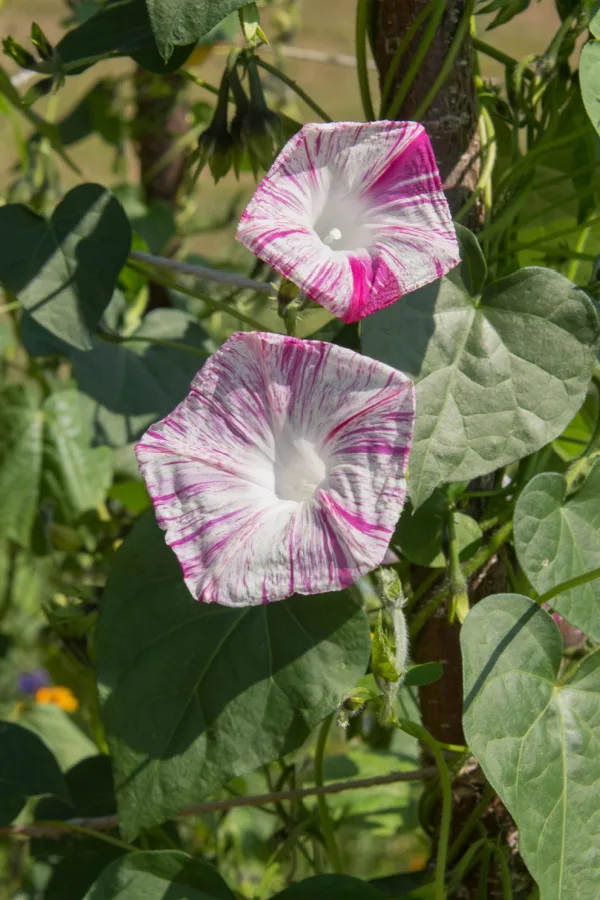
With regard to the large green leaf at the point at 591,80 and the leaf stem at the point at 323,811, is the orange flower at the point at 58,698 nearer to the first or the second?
the leaf stem at the point at 323,811

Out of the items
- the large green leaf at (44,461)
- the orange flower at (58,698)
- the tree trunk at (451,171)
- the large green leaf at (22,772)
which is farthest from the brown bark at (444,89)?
the orange flower at (58,698)

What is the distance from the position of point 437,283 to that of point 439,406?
0.07 metres

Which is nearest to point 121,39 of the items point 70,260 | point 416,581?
point 70,260

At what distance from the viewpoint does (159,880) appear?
56 cm

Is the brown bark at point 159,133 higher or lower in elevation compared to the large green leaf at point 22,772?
higher

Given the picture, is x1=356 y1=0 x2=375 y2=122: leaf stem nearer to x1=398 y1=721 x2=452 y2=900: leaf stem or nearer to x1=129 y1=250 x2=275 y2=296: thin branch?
x1=129 y1=250 x2=275 y2=296: thin branch

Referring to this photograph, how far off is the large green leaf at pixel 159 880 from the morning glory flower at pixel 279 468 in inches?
8.2

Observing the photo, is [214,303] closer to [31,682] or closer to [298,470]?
[298,470]

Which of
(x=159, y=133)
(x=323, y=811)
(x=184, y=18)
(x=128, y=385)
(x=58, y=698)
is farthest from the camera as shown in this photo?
(x=58, y=698)

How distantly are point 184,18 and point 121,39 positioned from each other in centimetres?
15

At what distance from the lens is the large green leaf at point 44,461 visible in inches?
40.9

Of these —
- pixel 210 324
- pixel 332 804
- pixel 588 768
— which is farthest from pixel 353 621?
pixel 210 324

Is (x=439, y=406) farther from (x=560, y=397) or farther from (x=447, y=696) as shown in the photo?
(x=447, y=696)

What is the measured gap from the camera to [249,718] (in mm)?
516
